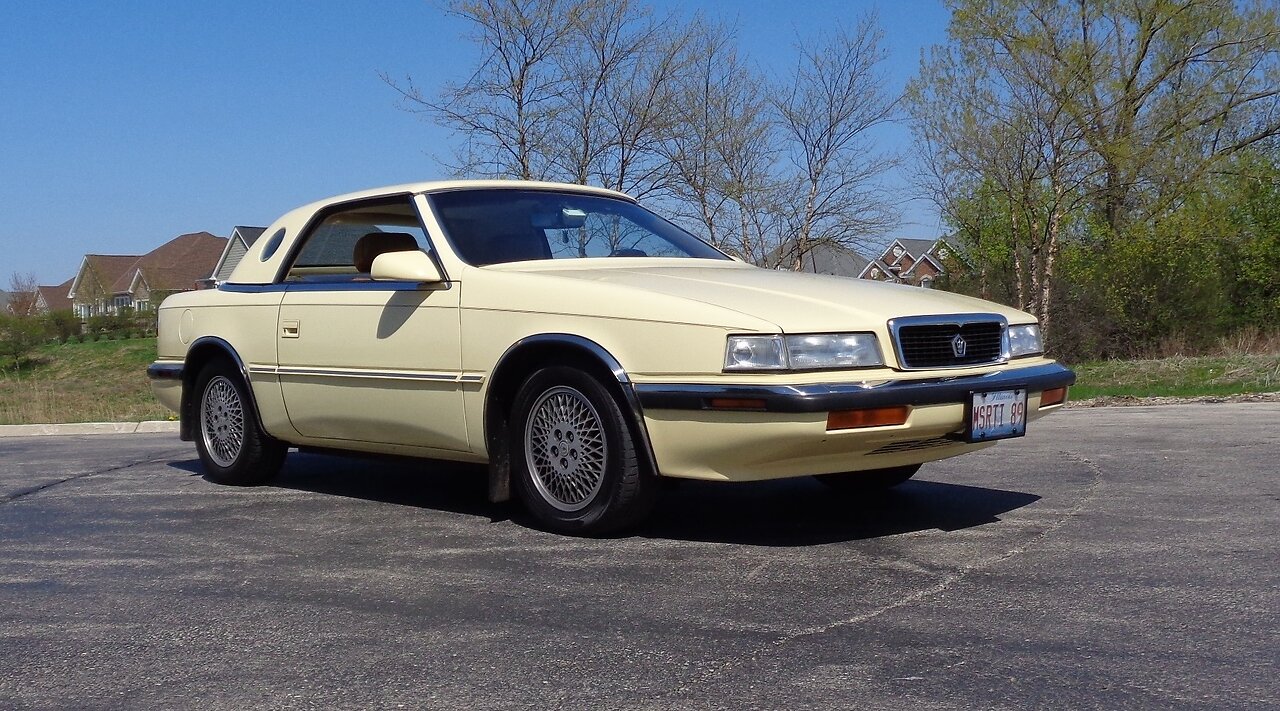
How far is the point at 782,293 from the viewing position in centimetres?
498

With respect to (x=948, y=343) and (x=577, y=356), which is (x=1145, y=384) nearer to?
(x=948, y=343)

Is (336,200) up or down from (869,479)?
up

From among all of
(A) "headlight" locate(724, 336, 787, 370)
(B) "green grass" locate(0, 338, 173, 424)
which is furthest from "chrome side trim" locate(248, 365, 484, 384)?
(B) "green grass" locate(0, 338, 173, 424)

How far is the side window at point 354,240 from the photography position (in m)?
6.35

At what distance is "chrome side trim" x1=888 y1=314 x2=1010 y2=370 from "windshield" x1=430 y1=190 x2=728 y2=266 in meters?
1.75

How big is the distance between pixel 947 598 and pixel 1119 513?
1.89m

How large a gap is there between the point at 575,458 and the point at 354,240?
89.4 inches

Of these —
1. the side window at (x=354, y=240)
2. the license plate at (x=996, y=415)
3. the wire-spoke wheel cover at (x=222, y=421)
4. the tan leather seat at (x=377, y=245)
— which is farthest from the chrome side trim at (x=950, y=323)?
the wire-spoke wheel cover at (x=222, y=421)

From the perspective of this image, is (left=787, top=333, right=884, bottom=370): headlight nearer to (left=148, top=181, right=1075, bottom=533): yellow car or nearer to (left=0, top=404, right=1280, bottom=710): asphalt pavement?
(left=148, top=181, right=1075, bottom=533): yellow car

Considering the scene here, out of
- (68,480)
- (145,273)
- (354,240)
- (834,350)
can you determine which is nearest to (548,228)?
(354,240)

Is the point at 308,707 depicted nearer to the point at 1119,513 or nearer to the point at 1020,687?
the point at 1020,687

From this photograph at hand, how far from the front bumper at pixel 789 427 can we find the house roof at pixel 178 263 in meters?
78.8

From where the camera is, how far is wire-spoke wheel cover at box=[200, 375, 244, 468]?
22.7 feet

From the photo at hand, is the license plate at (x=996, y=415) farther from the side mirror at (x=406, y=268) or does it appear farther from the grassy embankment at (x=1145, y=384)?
the grassy embankment at (x=1145, y=384)
